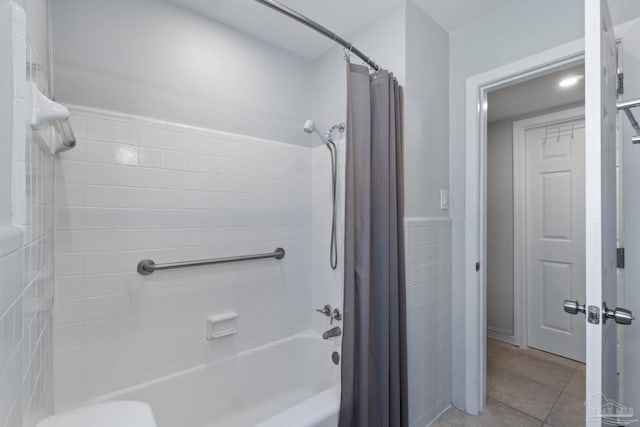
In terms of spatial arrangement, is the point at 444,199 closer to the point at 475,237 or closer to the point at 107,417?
the point at 475,237

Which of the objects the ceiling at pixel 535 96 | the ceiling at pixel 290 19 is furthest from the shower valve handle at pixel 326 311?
the ceiling at pixel 535 96

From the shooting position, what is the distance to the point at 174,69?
155 centimetres

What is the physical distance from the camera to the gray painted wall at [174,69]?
1.30 m

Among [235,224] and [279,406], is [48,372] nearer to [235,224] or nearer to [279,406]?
[235,224]

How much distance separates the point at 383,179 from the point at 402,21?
3.08 ft

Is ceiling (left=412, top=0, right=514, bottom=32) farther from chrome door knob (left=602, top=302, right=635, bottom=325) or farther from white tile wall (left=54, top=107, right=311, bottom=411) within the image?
chrome door knob (left=602, top=302, right=635, bottom=325)

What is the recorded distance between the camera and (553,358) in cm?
253

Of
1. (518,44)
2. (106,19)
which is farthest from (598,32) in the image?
(106,19)

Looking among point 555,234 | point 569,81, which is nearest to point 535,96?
point 569,81

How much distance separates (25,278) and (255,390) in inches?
57.4

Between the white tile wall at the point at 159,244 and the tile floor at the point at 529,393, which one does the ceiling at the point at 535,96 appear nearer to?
the white tile wall at the point at 159,244

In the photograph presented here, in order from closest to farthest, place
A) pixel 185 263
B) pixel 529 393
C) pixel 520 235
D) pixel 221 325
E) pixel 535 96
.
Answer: pixel 185 263, pixel 221 325, pixel 529 393, pixel 535 96, pixel 520 235

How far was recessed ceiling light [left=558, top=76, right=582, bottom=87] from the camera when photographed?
2076 millimetres

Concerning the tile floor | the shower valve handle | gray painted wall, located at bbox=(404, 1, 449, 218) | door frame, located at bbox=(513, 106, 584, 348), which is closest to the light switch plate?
gray painted wall, located at bbox=(404, 1, 449, 218)
